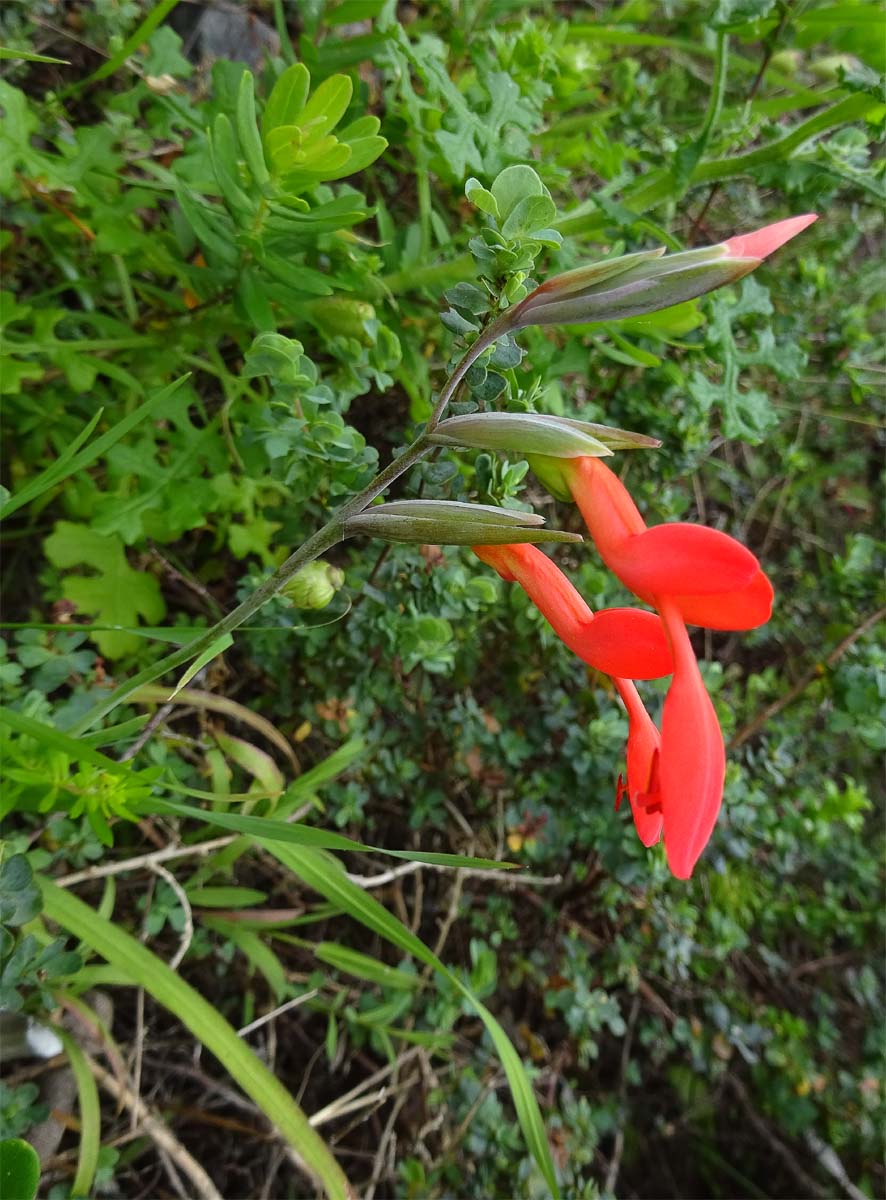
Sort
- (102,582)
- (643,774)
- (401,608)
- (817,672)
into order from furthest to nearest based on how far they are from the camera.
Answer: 1. (817,672)
2. (102,582)
3. (401,608)
4. (643,774)

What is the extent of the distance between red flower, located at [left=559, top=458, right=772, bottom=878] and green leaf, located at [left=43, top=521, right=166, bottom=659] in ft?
2.63

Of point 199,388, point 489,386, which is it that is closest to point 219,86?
point 199,388

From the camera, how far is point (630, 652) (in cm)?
66

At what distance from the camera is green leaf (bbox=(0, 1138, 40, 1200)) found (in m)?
0.67

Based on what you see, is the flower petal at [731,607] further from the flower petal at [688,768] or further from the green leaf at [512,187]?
the green leaf at [512,187]

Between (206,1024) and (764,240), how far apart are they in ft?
3.14

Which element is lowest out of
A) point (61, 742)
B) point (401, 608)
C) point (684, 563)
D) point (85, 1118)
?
point (85, 1118)

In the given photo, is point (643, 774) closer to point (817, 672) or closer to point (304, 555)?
point (304, 555)

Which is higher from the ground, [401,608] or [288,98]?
[288,98]

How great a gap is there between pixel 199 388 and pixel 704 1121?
6.25 feet

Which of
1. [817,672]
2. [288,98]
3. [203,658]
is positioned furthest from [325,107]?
[817,672]

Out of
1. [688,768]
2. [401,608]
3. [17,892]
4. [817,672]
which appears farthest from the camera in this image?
[817,672]

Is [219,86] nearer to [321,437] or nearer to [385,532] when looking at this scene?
A: [321,437]

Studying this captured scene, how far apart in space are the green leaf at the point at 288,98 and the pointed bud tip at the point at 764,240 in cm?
47
